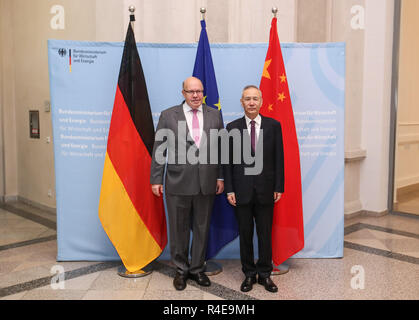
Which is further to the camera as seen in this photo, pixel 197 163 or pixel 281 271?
pixel 281 271

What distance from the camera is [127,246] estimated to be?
12.0 feet

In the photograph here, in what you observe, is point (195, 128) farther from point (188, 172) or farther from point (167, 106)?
point (167, 106)

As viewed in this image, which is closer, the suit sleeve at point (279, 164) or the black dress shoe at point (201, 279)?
the suit sleeve at point (279, 164)

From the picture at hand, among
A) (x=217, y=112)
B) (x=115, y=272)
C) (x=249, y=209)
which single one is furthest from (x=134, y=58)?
(x=115, y=272)

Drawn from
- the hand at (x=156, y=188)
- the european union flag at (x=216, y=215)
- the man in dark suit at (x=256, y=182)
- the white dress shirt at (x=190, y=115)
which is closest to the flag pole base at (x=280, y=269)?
the man in dark suit at (x=256, y=182)

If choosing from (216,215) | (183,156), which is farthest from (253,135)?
(216,215)

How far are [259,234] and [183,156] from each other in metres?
0.90

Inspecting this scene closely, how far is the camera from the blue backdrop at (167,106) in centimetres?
387

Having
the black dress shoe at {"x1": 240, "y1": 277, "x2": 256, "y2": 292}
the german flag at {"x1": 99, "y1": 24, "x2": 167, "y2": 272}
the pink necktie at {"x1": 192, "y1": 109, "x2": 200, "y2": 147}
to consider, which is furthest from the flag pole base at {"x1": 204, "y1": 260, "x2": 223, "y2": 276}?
the pink necktie at {"x1": 192, "y1": 109, "x2": 200, "y2": 147}

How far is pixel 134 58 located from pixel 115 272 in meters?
1.92

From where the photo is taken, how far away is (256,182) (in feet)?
10.9

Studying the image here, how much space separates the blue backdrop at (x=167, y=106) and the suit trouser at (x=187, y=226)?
67 centimetres

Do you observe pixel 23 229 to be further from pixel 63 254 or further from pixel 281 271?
pixel 281 271

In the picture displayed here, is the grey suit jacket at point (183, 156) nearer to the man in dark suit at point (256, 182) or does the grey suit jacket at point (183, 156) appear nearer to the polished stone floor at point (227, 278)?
the man in dark suit at point (256, 182)
